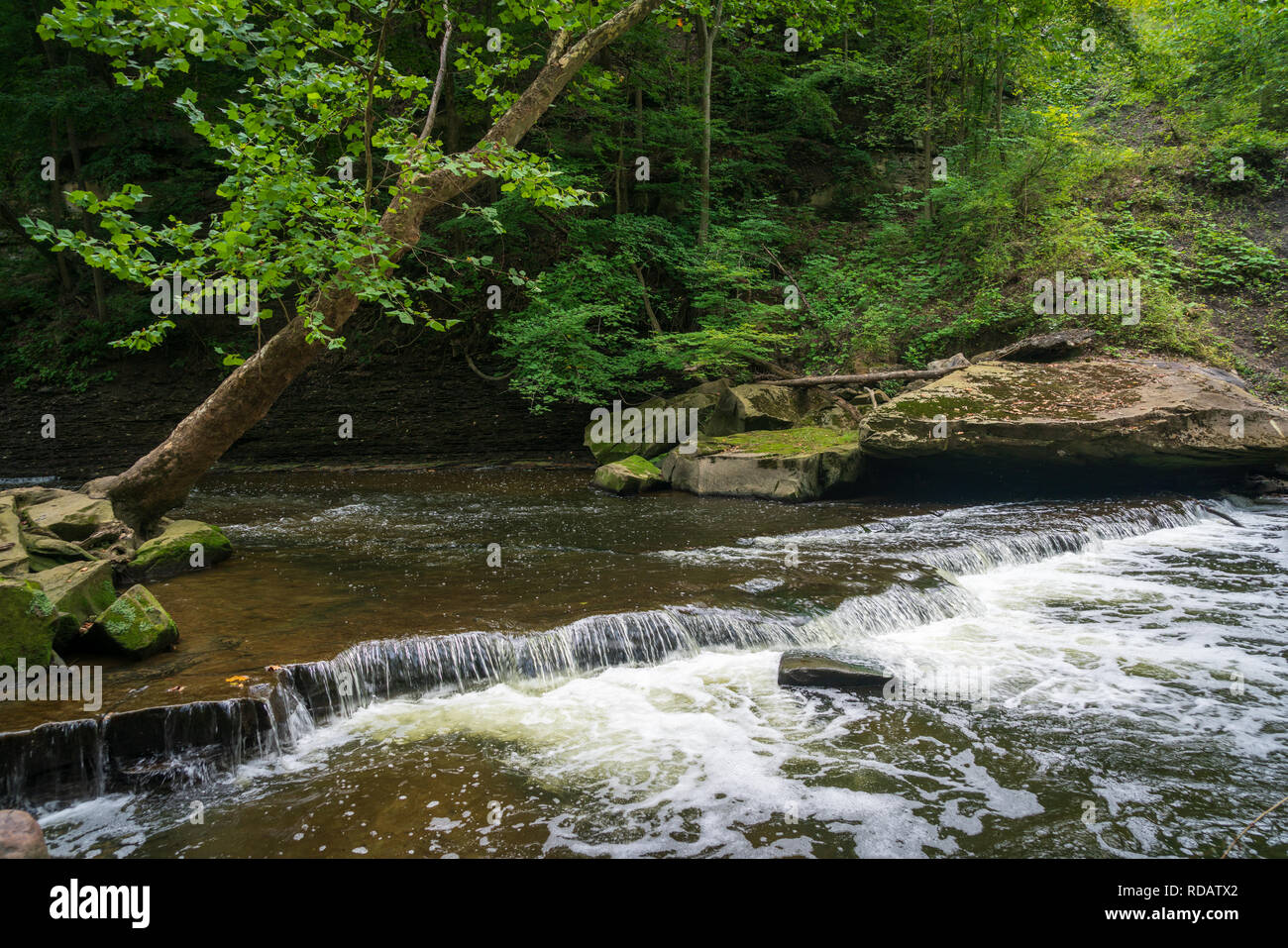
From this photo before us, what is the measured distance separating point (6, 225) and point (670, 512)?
20859 millimetres

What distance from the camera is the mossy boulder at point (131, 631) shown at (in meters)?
4.77

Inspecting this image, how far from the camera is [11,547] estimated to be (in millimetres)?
5508

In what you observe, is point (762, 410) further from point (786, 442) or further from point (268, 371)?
point (268, 371)

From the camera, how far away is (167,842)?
3430 mm

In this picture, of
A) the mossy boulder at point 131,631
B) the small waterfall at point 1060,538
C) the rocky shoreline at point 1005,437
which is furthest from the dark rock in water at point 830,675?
the rocky shoreline at point 1005,437

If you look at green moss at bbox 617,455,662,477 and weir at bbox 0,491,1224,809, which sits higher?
green moss at bbox 617,455,662,477

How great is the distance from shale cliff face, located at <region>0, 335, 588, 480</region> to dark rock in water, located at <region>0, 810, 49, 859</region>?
12.8 m

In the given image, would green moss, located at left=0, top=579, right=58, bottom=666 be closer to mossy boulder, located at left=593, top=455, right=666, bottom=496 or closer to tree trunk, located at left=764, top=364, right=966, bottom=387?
mossy boulder, located at left=593, top=455, right=666, bottom=496

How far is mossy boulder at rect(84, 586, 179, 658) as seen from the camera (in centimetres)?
477

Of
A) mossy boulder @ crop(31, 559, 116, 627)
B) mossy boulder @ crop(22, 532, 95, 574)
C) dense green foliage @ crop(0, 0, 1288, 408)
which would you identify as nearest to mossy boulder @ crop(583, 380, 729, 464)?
dense green foliage @ crop(0, 0, 1288, 408)

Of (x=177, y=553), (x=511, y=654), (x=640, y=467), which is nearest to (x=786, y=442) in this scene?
(x=640, y=467)

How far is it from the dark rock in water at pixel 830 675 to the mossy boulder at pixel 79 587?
4944 millimetres

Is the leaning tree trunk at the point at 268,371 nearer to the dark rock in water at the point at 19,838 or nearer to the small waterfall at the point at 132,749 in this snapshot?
the small waterfall at the point at 132,749
